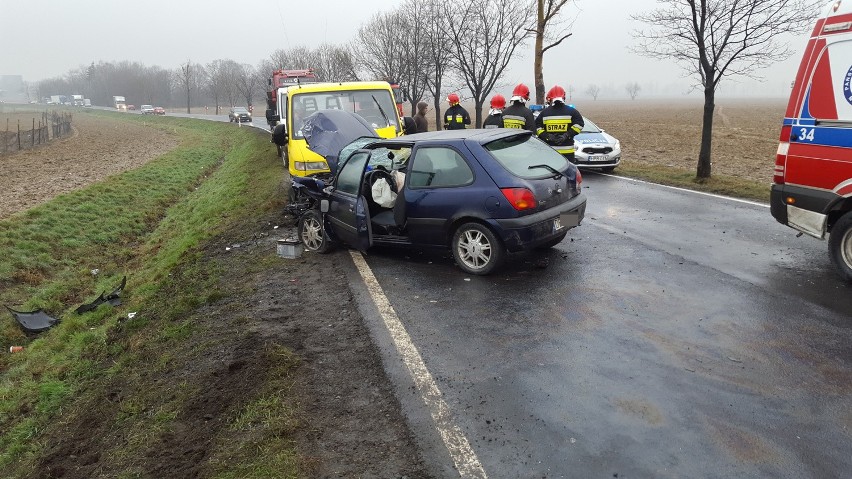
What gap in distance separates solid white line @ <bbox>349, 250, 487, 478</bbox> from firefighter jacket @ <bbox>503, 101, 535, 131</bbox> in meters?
5.83

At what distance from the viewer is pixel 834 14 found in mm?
5645

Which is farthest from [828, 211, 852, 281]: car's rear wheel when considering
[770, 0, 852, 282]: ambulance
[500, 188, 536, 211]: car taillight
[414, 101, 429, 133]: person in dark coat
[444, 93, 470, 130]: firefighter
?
[414, 101, 429, 133]: person in dark coat

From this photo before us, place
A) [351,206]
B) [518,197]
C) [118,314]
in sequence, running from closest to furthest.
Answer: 1. [518,197]
2. [351,206]
3. [118,314]

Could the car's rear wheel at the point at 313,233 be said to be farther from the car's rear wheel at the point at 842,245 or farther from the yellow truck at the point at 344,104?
the car's rear wheel at the point at 842,245

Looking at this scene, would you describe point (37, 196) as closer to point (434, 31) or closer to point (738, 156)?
point (434, 31)

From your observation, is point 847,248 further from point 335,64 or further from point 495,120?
point 335,64

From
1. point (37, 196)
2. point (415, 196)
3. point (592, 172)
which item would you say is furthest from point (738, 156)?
point (37, 196)

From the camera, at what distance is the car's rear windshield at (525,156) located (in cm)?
641

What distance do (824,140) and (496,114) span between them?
6.40 meters

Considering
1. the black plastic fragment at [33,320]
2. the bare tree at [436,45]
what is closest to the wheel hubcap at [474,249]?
the black plastic fragment at [33,320]

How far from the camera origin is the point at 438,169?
21.7 ft

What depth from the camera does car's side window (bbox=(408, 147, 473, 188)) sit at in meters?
6.46

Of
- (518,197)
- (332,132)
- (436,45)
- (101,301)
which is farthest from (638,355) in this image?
(436,45)

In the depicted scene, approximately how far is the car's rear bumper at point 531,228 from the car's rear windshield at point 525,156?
0.45 meters
